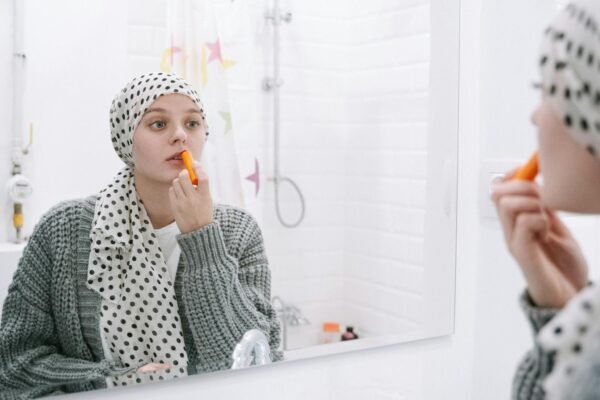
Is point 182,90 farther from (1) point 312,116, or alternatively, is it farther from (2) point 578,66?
(2) point 578,66

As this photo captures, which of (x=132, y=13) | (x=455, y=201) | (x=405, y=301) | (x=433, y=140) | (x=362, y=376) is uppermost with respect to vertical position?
(x=132, y=13)

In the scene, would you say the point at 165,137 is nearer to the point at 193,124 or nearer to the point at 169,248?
the point at 193,124

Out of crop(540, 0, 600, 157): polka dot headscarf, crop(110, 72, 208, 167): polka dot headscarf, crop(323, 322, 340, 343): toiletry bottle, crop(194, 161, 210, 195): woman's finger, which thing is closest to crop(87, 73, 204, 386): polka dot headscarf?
crop(110, 72, 208, 167): polka dot headscarf

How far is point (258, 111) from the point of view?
1514mm

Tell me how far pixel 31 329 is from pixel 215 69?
1.86 feet

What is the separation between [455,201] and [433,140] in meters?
0.17

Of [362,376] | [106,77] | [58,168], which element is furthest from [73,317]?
[362,376]

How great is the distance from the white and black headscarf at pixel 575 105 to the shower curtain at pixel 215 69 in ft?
2.43

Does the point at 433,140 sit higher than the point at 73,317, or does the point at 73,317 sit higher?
the point at 433,140

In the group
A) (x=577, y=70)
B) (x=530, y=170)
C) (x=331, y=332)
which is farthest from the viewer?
(x=331, y=332)

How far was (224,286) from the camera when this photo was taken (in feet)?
4.27

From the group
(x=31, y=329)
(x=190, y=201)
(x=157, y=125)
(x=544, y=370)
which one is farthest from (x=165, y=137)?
(x=544, y=370)

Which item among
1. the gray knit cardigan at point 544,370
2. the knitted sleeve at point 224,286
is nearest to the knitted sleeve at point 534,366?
the gray knit cardigan at point 544,370

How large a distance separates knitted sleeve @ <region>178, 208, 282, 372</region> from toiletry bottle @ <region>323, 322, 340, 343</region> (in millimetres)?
194
